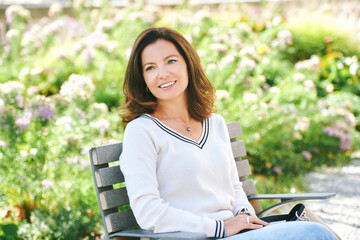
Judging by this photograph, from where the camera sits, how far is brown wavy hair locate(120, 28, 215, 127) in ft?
7.52

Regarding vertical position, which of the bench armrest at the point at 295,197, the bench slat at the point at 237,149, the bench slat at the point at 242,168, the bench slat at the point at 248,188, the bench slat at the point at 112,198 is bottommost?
the bench armrest at the point at 295,197

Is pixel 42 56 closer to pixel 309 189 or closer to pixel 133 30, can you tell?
pixel 133 30

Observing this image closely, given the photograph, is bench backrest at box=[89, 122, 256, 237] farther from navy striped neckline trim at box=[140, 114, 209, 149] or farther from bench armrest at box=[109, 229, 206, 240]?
navy striped neckline trim at box=[140, 114, 209, 149]

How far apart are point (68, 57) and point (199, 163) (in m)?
4.64

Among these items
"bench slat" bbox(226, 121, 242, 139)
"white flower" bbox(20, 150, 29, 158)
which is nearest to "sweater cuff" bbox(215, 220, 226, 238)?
"bench slat" bbox(226, 121, 242, 139)

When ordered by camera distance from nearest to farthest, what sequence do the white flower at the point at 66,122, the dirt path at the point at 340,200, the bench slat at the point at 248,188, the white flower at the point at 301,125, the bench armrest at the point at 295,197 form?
the bench armrest at the point at 295,197 < the bench slat at the point at 248,188 < the white flower at the point at 66,122 < the dirt path at the point at 340,200 < the white flower at the point at 301,125

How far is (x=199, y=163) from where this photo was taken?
221cm

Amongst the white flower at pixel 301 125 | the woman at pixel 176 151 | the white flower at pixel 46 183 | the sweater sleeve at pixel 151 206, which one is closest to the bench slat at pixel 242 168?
the woman at pixel 176 151

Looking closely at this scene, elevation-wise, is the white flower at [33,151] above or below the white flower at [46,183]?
above

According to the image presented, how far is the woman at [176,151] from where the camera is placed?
205 centimetres

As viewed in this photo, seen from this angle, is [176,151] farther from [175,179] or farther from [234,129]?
[234,129]

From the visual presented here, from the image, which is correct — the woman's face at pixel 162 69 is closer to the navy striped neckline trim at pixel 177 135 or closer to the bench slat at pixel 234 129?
the navy striped neckline trim at pixel 177 135


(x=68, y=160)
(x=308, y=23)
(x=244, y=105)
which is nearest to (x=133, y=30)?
(x=244, y=105)

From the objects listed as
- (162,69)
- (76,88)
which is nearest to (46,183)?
(76,88)
